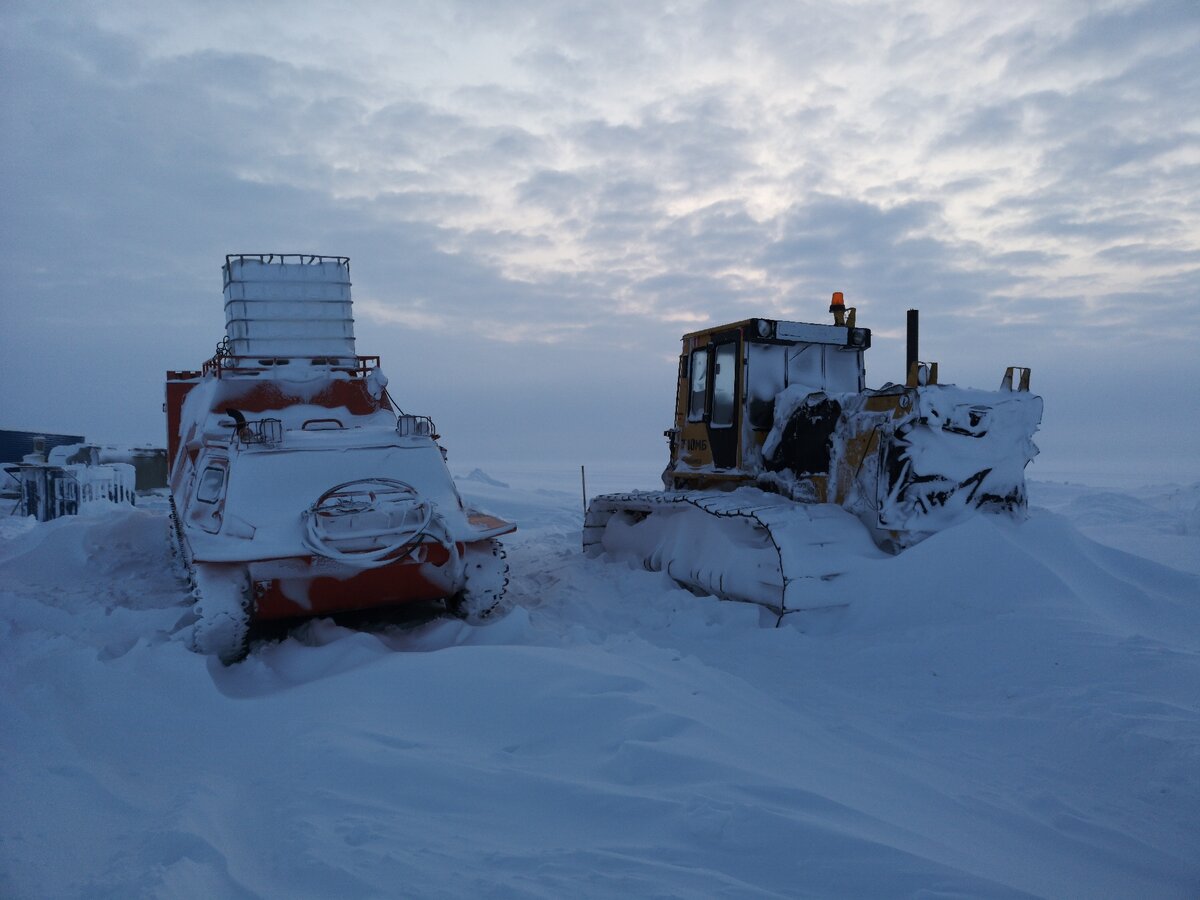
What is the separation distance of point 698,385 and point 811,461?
1735 mm

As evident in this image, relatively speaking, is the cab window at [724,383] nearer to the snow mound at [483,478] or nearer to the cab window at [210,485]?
the cab window at [210,485]

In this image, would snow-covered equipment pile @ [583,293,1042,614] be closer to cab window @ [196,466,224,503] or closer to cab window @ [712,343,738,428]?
cab window @ [712,343,738,428]

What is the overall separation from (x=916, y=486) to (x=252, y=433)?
17.8 feet

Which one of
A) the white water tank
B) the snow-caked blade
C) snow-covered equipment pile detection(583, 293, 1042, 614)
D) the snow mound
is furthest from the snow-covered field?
the snow mound

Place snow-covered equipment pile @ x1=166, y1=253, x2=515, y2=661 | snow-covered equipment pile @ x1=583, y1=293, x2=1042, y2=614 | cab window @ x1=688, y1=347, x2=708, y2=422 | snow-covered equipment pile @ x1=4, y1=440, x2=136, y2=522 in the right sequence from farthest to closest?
1. snow-covered equipment pile @ x1=4, y1=440, x2=136, y2=522
2. cab window @ x1=688, y1=347, x2=708, y2=422
3. snow-covered equipment pile @ x1=583, y1=293, x2=1042, y2=614
4. snow-covered equipment pile @ x1=166, y1=253, x2=515, y2=661

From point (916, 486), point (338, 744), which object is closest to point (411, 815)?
point (338, 744)

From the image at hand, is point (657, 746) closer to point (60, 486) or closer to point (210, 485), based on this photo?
point (210, 485)

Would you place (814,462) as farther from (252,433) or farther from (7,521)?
(7,521)

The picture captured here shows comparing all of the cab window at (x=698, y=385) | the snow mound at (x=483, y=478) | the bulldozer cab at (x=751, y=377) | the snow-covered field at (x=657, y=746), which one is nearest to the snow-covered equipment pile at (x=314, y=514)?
the snow-covered field at (x=657, y=746)

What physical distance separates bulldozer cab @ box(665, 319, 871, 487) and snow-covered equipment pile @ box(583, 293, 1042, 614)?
15 mm

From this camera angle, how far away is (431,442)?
22.1 feet

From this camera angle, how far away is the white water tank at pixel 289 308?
9000 millimetres

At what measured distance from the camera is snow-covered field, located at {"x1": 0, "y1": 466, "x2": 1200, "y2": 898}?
259 cm

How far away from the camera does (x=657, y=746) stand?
11.0 ft
